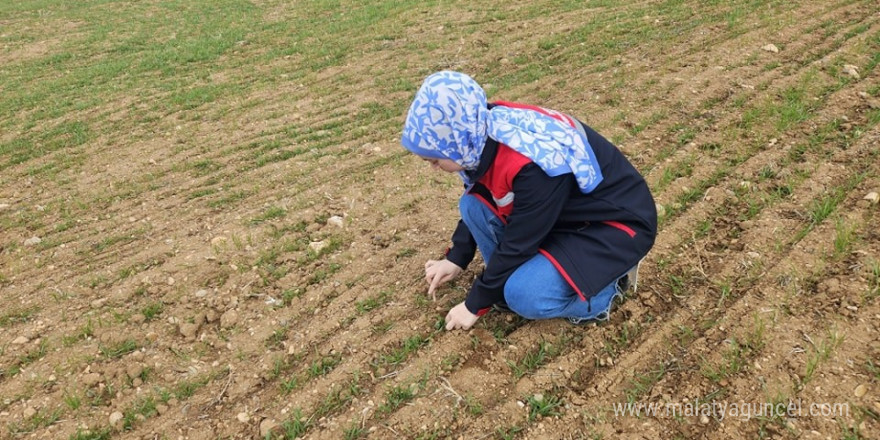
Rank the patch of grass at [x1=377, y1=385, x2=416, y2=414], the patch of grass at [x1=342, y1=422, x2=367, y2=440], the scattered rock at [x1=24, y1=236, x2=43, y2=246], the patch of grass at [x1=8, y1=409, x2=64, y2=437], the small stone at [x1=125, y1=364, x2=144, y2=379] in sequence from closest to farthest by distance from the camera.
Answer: the patch of grass at [x1=342, y1=422, x2=367, y2=440]
the patch of grass at [x1=377, y1=385, x2=416, y2=414]
the patch of grass at [x1=8, y1=409, x2=64, y2=437]
the small stone at [x1=125, y1=364, x2=144, y2=379]
the scattered rock at [x1=24, y1=236, x2=43, y2=246]

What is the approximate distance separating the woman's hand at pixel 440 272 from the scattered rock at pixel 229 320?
1.17m

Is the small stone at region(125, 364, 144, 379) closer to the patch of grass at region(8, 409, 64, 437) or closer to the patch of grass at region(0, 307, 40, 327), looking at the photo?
the patch of grass at region(8, 409, 64, 437)

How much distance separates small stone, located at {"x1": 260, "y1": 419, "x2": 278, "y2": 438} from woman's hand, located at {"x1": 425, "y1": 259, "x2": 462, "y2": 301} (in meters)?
1.08

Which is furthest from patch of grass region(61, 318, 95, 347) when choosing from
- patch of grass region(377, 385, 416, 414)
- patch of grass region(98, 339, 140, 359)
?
patch of grass region(377, 385, 416, 414)

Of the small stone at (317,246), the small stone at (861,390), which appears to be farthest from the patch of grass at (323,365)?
the small stone at (861,390)

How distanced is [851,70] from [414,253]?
4.12 meters

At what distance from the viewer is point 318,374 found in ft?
10.0

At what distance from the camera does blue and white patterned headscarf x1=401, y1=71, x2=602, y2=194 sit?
7.75 feet

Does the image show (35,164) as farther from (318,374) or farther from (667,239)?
(667,239)

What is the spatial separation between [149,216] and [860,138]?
17.6ft

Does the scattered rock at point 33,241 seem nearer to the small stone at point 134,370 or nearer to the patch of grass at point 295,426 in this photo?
the small stone at point 134,370

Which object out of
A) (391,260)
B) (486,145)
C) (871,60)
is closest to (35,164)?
(391,260)

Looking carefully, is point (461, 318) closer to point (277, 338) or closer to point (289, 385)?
point (289, 385)

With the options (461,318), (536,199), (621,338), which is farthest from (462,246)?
(621,338)
